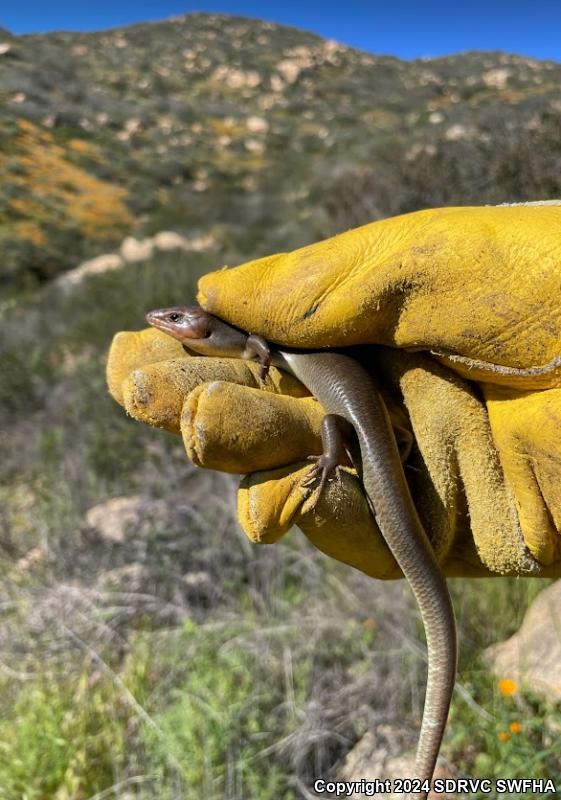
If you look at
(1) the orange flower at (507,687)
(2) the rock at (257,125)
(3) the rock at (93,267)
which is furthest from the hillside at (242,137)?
(1) the orange flower at (507,687)

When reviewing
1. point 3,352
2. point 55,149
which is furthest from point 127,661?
point 55,149

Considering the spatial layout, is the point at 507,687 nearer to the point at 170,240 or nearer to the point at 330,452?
the point at 330,452

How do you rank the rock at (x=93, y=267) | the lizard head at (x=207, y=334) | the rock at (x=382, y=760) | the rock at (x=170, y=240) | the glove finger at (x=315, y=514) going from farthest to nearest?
1. the rock at (x=170, y=240)
2. the rock at (x=93, y=267)
3. the rock at (x=382, y=760)
4. the lizard head at (x=207, y=334)
5. the glove finger at (x=315, y=514)

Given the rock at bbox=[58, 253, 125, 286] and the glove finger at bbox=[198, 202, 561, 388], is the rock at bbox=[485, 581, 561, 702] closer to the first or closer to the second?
the glove finger at bbox=[198, 202, 561, 388]

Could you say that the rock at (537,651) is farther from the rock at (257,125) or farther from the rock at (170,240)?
the rock at (257,125)

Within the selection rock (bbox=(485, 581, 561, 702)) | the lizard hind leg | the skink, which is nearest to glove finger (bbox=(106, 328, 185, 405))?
the skink

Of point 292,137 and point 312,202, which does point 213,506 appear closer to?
point 312,202
